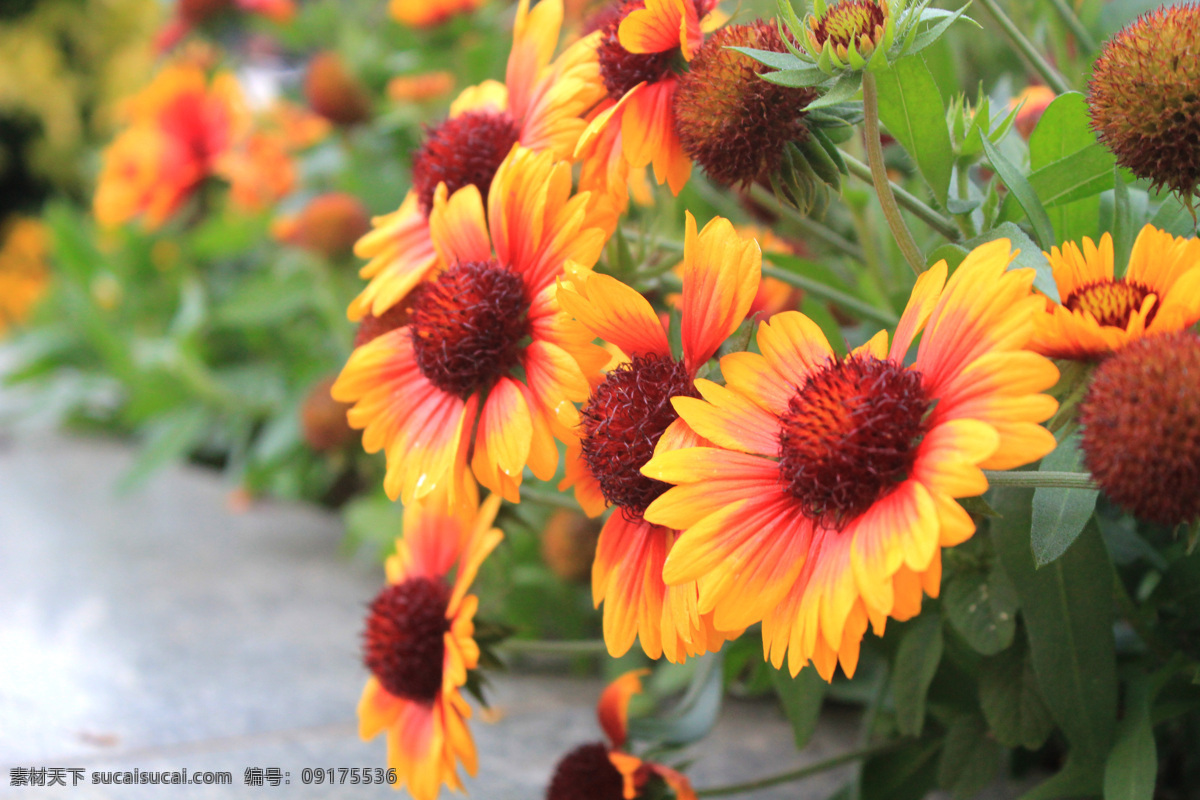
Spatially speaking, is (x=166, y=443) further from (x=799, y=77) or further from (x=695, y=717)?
(x=799, y=77)

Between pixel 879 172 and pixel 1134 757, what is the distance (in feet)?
0.97

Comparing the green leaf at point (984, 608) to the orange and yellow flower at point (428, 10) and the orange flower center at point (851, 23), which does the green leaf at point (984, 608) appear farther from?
the orange and yellow flower at point (428, 10)

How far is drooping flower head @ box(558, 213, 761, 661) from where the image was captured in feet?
1.26

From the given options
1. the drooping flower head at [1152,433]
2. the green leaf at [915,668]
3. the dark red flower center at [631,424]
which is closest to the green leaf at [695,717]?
the green leaf at [915,668]

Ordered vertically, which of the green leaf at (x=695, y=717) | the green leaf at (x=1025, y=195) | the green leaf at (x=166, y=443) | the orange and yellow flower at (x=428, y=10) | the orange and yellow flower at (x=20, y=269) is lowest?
the green leaf at (x=695, y=717)

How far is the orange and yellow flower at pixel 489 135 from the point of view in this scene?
50cm

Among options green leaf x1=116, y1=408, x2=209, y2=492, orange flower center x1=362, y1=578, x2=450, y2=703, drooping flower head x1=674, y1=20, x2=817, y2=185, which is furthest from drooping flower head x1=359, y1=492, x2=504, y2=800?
green leaf x1=116, y1=408, x2=209, y2=492

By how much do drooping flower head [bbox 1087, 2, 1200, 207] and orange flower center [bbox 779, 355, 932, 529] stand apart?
0.12 metres

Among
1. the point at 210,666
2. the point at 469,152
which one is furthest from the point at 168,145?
the point at 469,152

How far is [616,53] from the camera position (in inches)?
18.8

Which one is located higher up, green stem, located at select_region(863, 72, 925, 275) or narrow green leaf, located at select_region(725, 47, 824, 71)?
narrow green leaf, located at select_region(725, 47, 824, 71)

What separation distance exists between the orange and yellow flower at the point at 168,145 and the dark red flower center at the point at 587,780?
3.74 ft

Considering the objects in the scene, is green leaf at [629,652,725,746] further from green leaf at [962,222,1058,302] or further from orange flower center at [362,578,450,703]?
green leaf at [962,222,1058,302]

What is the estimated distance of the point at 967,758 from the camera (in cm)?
54
